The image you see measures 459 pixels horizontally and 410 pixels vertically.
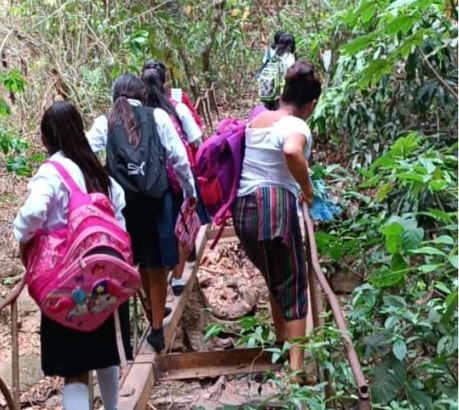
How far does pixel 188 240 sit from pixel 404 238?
1.62 metres

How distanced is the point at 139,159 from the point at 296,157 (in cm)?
81

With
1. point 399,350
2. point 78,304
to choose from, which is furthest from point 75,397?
point 399,350

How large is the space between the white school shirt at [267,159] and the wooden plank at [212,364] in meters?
0.98

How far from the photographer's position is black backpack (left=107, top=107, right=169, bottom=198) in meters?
3.36

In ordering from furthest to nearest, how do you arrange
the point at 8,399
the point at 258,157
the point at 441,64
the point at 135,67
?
the point at 135,67 < the point at 441,64 < the point at 258,157 < the point at 8,399

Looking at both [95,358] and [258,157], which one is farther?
[258,157]

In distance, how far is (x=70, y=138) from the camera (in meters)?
2.61

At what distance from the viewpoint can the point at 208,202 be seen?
11.2ft

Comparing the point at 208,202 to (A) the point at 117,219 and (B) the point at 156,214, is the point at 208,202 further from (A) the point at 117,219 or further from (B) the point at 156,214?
(A) the point at 117,219

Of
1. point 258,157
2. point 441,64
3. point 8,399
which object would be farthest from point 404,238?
point 441,64

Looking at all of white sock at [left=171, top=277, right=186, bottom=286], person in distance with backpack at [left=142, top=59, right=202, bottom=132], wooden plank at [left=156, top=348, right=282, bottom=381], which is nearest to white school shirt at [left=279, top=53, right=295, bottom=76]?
person in distance with backpack at [left=142, top=59, right=202, bottom=132]

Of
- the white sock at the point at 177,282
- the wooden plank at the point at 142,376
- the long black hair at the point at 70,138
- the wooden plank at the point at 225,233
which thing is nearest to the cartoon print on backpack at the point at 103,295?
the long black hair at the point at 70,138

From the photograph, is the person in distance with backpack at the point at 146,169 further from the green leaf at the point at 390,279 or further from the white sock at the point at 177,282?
the green leaf at the point at 390,279

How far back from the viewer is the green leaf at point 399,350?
8.30 feet
